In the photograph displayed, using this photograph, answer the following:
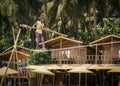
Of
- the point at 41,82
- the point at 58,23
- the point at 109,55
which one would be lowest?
the point at 41,82

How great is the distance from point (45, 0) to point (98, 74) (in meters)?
12.6

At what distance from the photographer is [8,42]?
35281 mm

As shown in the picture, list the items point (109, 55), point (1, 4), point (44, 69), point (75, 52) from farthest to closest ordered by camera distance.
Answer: point (1, 4)
point (75, 52)
point (109, 55)
point (44, 69)

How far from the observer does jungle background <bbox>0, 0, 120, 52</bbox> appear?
1183 inches

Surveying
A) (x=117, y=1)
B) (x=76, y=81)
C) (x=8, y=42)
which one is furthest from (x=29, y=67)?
(x=8, y=42)

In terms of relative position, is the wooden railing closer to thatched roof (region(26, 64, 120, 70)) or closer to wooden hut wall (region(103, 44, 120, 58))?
wooden hut wall (region(103, 44, 120, 58))

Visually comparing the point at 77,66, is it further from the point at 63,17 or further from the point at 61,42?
the point at 63,17

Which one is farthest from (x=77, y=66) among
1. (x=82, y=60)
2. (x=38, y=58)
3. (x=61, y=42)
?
(x=61, y=42)

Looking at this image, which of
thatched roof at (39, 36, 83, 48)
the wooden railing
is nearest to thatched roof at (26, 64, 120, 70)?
the wooden railing

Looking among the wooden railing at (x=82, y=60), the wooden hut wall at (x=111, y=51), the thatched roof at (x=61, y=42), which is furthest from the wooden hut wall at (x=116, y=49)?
the thatched roof at (x=61, y=42)

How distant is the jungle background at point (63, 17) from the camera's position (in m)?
30.0

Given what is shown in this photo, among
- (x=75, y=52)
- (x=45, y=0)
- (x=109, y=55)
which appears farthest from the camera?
(x=45, y=0)

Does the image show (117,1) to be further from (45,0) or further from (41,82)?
(45,0)

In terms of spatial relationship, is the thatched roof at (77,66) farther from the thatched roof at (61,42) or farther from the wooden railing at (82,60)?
the thatched roof at (61,42)
